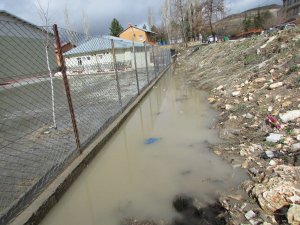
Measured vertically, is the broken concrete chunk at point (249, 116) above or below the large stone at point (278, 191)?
above

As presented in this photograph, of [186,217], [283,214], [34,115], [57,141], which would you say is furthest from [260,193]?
[34,115]

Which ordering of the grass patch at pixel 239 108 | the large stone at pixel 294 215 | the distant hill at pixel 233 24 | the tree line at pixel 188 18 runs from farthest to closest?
the distant hill at pixel 233 24 < the tree line at pixel 188 18 < the grass patch at pixel 239 108 < the large stone at pixel 294 215

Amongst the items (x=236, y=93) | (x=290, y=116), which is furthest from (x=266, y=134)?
(x=236, y=93)

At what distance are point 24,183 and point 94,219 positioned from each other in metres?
1.47

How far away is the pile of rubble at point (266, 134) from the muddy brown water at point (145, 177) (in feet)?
0.90

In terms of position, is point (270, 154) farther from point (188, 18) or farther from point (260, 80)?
point (188, 18)

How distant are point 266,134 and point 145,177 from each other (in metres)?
2.13

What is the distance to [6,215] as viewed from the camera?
8.29ft

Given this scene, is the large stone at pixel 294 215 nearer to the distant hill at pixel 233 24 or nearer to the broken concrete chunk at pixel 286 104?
the broken concrete chunk at pixel 286 104

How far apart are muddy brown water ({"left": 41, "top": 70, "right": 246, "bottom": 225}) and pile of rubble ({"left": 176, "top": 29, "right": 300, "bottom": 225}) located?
0.90 ft

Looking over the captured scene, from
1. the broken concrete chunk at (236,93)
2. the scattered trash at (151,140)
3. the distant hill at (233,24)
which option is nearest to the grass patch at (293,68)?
the broken concrete chunk at (236,93)

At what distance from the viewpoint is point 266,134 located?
4.11 metres

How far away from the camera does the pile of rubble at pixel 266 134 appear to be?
2.47 meters

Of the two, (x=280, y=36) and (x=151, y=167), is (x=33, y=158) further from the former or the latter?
(x=280, y=36)
